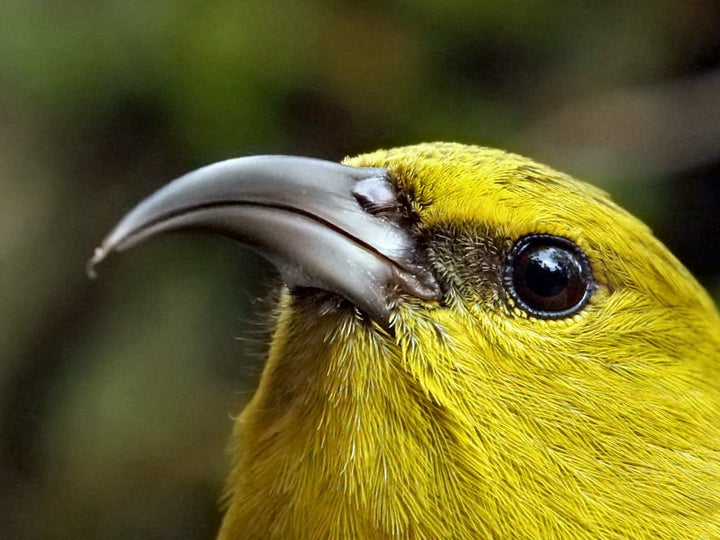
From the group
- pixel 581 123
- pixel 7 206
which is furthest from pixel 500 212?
pixel 7 206

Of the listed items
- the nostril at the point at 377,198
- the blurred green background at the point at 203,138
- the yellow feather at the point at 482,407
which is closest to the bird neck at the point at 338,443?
the yellow feather at the point at 482,407

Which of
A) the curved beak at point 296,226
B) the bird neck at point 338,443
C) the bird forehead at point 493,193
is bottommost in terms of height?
the bird neck at point 338,443

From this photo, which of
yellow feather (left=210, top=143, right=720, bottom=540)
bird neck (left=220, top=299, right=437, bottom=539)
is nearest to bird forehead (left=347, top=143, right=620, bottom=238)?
yellow feather (left=210, top=143, right=720, bottom=540)

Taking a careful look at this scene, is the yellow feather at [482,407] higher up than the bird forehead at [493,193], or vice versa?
the bird forehead at [493,193]

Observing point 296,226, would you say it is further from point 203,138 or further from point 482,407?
point 203,138

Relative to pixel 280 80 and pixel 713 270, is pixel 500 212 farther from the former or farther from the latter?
pixel 713 270

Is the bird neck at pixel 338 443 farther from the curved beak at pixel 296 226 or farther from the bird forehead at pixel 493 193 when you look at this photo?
the bird forehead at pixel 493 193
